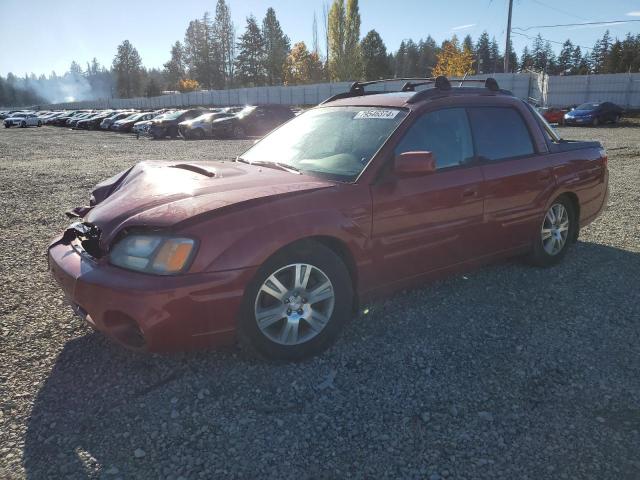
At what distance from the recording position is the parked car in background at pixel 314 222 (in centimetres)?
270

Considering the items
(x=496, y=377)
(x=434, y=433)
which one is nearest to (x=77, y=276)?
(x=434, y=433)

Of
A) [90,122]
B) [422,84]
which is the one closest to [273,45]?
[90,122]

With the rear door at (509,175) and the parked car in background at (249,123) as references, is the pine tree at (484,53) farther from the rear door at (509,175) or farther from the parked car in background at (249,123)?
the rear door at (509,175)

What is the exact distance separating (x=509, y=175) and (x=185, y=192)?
261cm

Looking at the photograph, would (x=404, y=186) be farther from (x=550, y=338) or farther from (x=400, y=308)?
(x=550, y=338)

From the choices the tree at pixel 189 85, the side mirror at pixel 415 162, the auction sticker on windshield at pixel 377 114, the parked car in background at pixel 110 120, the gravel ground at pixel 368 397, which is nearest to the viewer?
the gravel ground at pixel 368 397

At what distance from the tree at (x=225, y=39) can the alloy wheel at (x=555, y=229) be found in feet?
314

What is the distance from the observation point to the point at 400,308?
12.8 ft

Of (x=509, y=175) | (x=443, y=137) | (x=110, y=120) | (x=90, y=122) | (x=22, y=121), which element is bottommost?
(x=509, y=175)

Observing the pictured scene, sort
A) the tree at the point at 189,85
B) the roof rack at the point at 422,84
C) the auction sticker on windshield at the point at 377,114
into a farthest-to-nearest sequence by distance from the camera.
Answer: the tree at the point at 189,85 → the roof rack at the point at 422,84 → the auction sticker on windshield at the point at 377,114

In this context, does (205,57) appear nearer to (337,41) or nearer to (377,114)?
(337,41)

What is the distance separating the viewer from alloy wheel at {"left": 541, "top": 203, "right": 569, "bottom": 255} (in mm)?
4730

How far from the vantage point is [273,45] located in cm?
8806

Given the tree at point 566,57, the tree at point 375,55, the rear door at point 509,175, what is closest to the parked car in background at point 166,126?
the rear door at point 509,175
